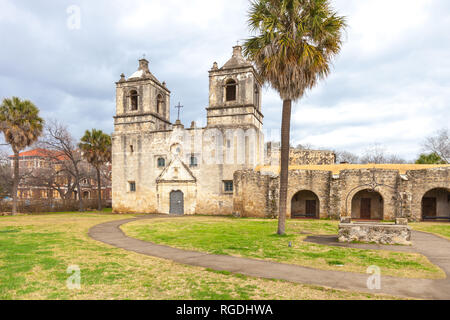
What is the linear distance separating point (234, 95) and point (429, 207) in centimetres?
1792

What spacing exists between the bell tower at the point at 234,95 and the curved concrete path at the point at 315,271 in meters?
16.8

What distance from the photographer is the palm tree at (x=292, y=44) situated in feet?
39.3

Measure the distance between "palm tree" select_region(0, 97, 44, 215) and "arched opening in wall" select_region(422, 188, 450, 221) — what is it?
32.4 metres

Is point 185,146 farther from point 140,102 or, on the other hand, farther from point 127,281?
point 127,281

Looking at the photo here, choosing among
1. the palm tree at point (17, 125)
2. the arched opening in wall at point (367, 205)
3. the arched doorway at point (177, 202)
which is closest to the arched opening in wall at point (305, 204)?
the arched opening in wall at point (367, 205)

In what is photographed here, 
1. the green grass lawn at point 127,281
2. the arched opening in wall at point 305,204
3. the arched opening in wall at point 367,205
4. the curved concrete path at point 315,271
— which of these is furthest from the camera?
the arched opening in wall at point 305,204

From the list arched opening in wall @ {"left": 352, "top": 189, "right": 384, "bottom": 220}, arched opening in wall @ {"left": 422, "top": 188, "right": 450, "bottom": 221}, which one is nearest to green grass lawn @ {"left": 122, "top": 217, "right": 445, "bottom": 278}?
arched opening in wall @ {"left": 352, "top": 189, "right": 384, "bottom": 220}

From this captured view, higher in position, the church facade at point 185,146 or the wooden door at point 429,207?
the church facade at point 185,146

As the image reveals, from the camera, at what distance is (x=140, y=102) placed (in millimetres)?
28625

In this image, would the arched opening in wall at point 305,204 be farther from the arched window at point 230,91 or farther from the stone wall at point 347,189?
the arched window at point 230,91

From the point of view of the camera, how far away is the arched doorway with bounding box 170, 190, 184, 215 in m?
26.6

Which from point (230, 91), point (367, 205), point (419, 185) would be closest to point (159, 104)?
point (230, 91)
